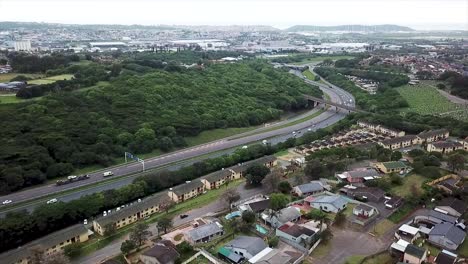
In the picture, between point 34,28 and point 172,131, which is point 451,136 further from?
point 34,28

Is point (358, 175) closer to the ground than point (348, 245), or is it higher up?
higher up

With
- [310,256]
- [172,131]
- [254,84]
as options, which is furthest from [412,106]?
[310,256]

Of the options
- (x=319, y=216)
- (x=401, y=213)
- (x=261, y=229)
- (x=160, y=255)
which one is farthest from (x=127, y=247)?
(x=401, y=213)

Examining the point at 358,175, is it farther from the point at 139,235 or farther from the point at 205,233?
the point at 139,235

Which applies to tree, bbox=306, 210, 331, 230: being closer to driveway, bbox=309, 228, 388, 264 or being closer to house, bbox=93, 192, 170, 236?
driveway, bbox=309, 228, 388, 264

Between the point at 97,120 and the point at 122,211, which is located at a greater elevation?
the point at 97,120

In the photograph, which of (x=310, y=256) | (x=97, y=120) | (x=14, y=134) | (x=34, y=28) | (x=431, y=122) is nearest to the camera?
(x=310, y=256)
